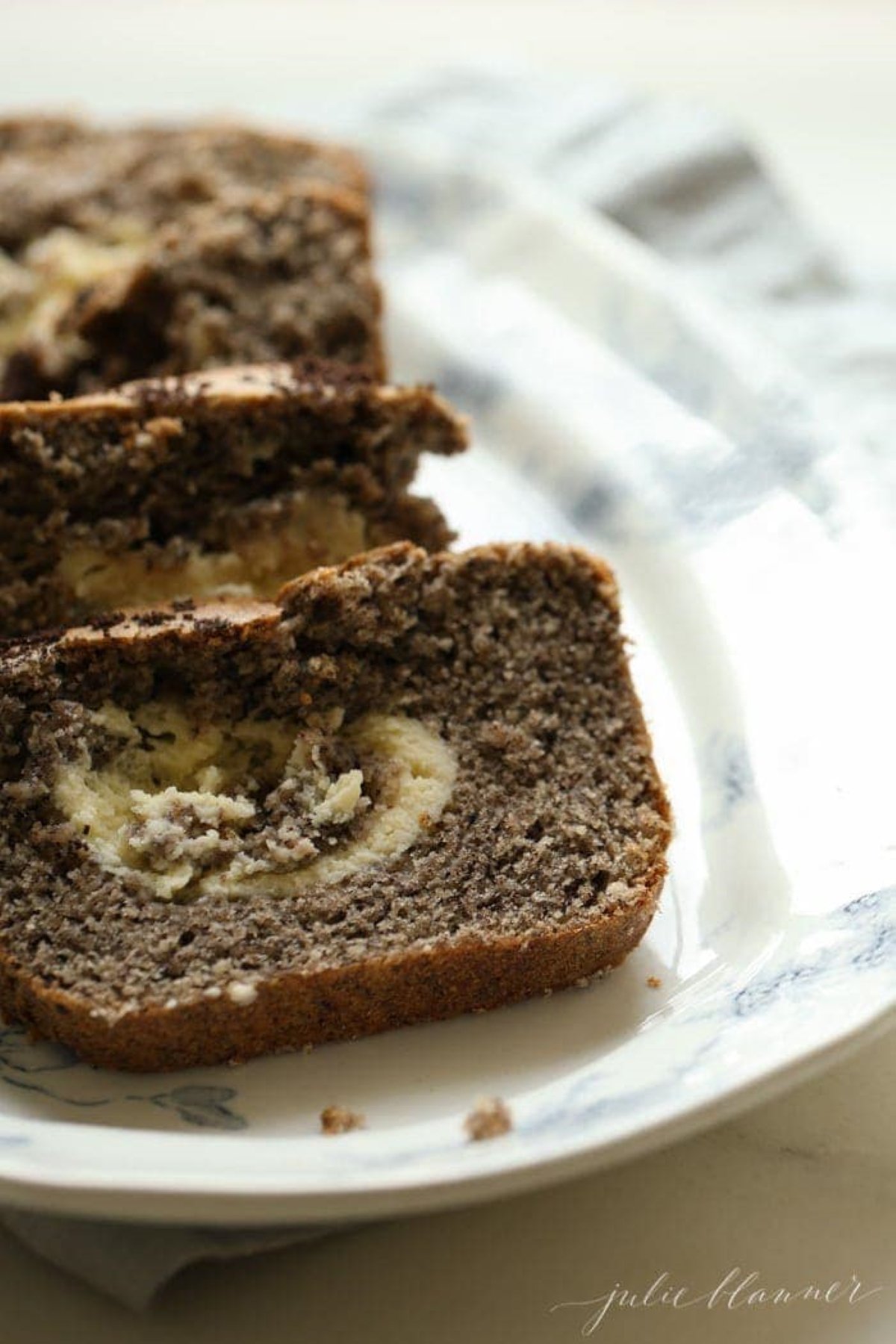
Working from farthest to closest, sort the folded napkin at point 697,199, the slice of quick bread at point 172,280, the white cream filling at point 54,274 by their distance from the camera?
the folded napkin at point 697,199
the white cream filling at point 54,274
the slice of quick bread at point 172,280

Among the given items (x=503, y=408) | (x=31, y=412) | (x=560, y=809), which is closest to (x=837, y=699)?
(x=560, y=809)

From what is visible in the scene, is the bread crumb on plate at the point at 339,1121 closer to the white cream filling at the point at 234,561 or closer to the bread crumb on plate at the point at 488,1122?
the bread crumb on plate at the point at 488,1122

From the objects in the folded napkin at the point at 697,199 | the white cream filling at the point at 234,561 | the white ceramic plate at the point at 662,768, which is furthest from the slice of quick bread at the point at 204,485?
the folded napkin at the point at 697,199

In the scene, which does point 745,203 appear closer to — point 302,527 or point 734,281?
point 734,281
